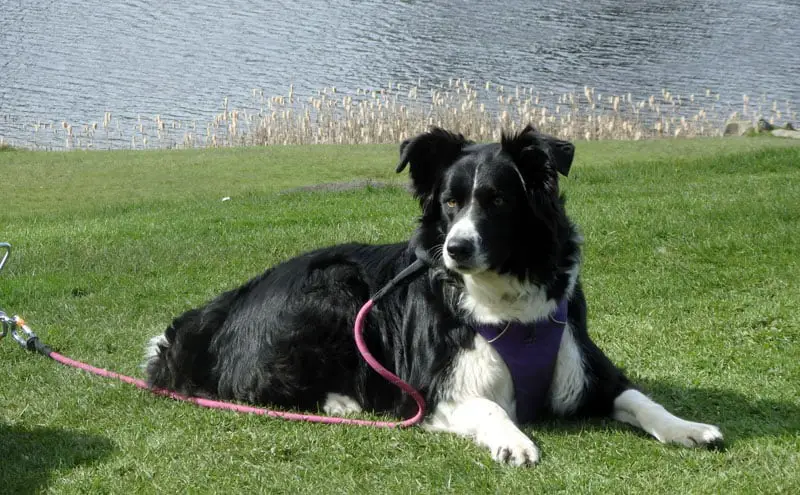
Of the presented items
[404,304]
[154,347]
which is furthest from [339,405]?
[154,347]

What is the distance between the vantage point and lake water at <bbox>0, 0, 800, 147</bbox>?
1094 inches

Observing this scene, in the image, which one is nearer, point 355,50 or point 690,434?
point 690,434

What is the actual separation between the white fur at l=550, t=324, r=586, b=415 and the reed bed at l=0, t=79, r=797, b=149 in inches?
608

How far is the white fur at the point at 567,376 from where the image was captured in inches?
205

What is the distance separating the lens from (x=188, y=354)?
5965 mm

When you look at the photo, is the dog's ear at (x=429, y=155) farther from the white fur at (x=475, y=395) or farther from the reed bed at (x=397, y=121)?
the reed bed at (x=397, y=121)

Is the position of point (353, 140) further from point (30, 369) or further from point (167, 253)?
point (30, 369)

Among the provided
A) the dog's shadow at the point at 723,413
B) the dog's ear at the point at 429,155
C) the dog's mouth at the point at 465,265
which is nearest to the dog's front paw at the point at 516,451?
the dog's shadow at the point at 723,413

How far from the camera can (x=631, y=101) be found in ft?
84.9

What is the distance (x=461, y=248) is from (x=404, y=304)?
115 centimetres

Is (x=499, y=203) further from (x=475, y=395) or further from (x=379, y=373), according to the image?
(x=379, y=373)

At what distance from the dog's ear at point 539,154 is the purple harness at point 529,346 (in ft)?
2.49

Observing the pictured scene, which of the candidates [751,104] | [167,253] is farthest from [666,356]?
[751,104]

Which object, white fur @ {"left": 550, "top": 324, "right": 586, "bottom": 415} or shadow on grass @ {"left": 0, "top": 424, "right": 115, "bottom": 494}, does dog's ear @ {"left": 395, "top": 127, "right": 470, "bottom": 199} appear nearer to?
white fur @ {"left": 550, "top": 324, "right": 586, "bottom": 415}
